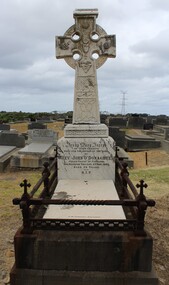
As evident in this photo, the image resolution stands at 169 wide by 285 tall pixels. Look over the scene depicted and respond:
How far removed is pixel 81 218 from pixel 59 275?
686 millimetres

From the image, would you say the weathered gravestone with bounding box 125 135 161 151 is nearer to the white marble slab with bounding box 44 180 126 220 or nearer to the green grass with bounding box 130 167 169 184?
the green grass with bounding box 130 167 169 184

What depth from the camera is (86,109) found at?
5.20m

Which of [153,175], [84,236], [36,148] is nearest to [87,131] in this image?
[84,236]

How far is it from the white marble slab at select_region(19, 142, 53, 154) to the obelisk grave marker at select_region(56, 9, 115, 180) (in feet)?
16.9

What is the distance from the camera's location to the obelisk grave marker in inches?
195

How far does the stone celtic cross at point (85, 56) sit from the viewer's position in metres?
5.14

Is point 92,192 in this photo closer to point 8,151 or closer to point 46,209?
point 46,209

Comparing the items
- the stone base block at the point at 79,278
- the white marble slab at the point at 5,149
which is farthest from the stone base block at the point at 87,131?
the white marble slab at the point at 5,149

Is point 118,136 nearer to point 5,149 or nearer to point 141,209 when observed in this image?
point 5,149

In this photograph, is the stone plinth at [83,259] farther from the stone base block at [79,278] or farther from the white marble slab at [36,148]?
the white marble slab at [36,148]

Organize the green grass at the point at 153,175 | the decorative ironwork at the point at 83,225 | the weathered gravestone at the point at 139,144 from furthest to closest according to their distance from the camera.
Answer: the weathered gravestone at the point at 139,144
the green grass at the point at 153,175
the decorative ironwork at the point at 83,225

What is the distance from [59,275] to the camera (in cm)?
298

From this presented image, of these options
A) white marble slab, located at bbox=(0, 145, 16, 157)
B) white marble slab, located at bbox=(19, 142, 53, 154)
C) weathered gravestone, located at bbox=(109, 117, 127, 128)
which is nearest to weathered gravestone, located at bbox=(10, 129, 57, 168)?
white marble slab, located at bbox=(19, 142, 53, 154)

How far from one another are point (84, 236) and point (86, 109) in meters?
2.73
